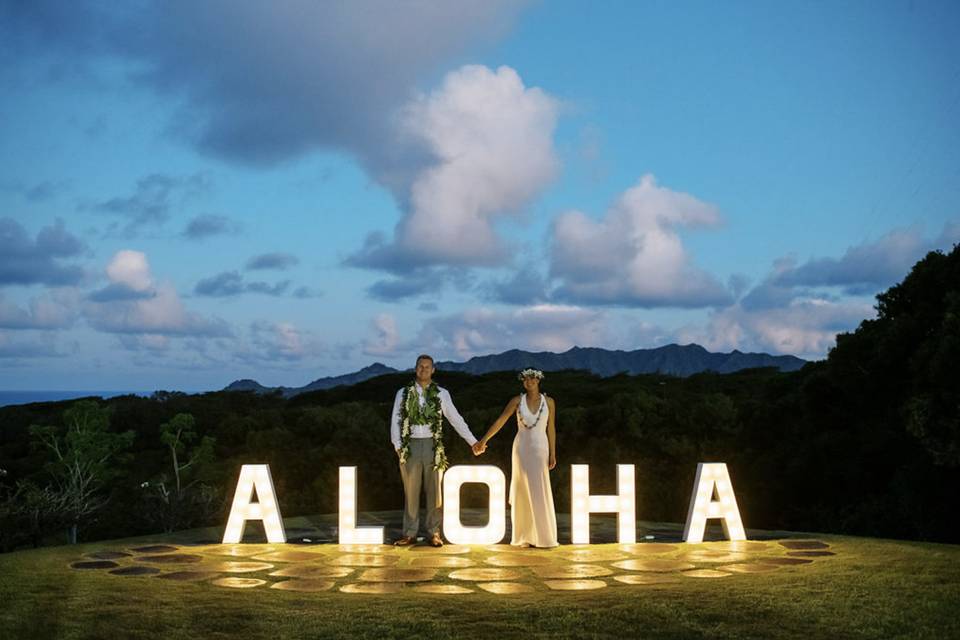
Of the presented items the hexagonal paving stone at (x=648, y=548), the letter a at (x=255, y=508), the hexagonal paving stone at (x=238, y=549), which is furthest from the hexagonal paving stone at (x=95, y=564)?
the hexagonal paving stone at (x=648, y=548)

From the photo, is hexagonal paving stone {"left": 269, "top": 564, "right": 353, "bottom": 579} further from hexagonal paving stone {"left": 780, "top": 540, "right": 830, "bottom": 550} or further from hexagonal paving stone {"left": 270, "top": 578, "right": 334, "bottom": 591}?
hexagonal paving stone {"left": 780, "top": 540, "right": 830, "bottom": 550}

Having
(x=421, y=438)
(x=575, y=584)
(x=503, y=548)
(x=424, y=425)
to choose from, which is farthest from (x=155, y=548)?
(x=575, y=584)

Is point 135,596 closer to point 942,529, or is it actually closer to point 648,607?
point 648,607

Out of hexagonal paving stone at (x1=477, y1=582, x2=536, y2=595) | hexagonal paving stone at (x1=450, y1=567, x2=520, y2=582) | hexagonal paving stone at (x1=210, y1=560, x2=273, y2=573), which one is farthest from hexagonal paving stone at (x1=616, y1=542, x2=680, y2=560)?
hexagonal paving stone at (x1=210, y1=560, x2=273, y2=573)

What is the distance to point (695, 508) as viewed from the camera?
12.2 metres

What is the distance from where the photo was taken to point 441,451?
1214 centimetres

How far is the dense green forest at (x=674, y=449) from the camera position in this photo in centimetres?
1716

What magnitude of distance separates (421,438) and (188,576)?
3498 mm

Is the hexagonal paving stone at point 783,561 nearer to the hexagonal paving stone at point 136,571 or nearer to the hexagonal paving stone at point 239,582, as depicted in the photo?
the hexagonal paving stone at point 239,582

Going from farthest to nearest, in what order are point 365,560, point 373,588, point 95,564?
point 365,560 < point 95,564 < point 373,588

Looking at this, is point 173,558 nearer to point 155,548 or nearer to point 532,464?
point 155,548

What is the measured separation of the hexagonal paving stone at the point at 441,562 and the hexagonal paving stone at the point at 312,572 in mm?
846

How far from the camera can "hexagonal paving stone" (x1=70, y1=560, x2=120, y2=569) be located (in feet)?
33.2

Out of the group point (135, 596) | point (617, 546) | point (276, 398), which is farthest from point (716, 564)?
point (276, 398)
